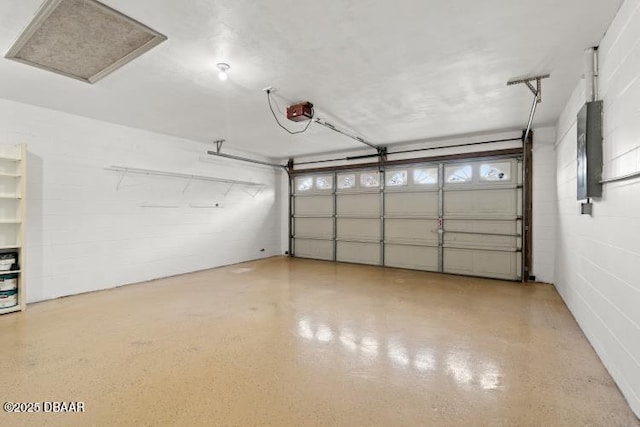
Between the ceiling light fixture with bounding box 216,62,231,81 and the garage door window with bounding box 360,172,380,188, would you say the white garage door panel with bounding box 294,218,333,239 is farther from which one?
the ceiling light fixture with bounding box 216,62,231,81

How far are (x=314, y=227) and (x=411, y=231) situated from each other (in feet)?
8.19

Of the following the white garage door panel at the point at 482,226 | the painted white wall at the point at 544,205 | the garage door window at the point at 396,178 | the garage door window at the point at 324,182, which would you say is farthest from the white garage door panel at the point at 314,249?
the painted white wall at the point at 544,205

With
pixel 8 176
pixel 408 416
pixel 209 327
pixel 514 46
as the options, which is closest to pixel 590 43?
pixel 514 46

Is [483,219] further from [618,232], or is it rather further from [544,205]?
[618,232]

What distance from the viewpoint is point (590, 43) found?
2420 mm

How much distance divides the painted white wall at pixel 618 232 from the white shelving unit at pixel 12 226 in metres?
5.71

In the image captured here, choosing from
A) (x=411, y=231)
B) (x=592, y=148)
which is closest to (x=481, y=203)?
(x=411, y=231)

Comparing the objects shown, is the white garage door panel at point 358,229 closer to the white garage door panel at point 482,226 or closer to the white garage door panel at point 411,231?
the white garage door panel at point 411,231

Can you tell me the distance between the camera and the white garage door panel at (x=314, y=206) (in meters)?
7.32

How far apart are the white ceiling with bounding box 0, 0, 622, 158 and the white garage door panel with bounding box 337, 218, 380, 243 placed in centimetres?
255

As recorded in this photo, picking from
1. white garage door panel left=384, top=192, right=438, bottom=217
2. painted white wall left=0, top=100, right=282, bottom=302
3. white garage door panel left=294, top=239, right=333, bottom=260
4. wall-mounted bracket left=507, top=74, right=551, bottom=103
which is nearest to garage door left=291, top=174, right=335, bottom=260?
white garage door panel left=294, top=239, right=333, bottom=260

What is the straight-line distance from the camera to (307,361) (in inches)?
93.6

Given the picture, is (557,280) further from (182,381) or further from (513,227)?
(182,381)

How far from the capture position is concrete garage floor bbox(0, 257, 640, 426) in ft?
5.82
